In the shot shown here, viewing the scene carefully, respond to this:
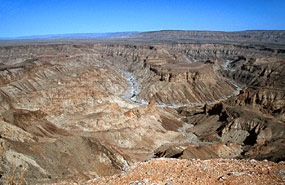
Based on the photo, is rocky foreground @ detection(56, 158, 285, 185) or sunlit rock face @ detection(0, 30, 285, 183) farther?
sunlit rock face @ detection(0, 30, 285, 183)

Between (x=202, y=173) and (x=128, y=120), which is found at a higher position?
(x=202, y=173)

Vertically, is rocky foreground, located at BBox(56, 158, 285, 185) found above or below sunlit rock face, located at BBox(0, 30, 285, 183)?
above

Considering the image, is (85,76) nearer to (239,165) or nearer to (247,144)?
(247,144)

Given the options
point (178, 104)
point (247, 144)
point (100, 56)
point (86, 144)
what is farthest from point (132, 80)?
point (86, 144)

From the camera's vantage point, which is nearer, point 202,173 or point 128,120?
point 202,173
